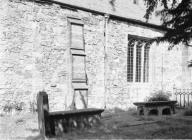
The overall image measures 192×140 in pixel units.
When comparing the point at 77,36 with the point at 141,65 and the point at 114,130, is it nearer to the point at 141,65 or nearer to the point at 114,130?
the point at 141,65

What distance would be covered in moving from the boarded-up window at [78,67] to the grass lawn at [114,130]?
126 inches

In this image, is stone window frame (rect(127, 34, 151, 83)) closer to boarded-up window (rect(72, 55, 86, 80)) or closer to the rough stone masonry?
the rough stone masonry

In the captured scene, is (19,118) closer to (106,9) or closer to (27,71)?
(27,71)

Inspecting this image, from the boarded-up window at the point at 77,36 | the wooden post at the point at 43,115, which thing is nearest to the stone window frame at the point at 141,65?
the boarded-up window at the point at 77,36

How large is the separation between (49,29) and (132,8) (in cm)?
753

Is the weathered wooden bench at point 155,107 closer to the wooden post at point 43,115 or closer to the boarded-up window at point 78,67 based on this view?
the boarded-up window at point 78,67

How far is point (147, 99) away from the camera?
17.9 meters

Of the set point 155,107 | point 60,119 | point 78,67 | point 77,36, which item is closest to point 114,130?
point 60,119

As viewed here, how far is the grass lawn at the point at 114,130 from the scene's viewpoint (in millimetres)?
8365

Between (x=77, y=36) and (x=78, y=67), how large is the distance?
1.51 metres

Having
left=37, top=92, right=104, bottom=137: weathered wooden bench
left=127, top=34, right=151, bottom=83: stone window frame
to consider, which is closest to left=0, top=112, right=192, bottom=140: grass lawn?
left=37, top=92, right=104, bottom=137: weathered wooden bench

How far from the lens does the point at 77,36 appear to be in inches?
558

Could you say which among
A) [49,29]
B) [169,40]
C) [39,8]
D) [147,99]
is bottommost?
[147,99]

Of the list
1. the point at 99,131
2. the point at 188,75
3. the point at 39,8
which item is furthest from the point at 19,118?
the point at 188,75
